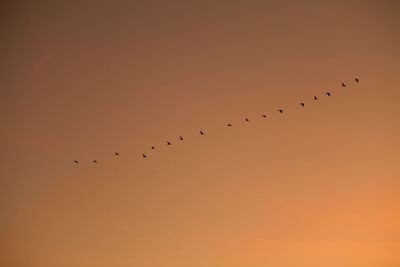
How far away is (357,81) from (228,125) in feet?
48.9

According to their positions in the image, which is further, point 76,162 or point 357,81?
point 76,162

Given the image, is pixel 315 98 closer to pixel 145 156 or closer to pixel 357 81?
pixel 357 81

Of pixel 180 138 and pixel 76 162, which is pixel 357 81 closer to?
pixel 180 138

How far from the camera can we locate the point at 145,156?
125 meters

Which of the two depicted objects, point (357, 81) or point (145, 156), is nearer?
point (357, 81)

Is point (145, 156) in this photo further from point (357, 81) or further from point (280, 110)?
point (357, 81)

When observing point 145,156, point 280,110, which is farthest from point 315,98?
point 145,156

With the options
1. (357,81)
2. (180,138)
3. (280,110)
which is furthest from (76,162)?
(357,81)

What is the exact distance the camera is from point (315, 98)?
388 feet

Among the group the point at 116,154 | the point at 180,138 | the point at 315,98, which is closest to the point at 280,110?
the point at 315,98

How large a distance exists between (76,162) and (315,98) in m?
28.8

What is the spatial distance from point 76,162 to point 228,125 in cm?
1888

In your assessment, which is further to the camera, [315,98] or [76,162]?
[76,162]

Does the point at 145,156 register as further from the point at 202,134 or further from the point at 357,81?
the point at 357,81
